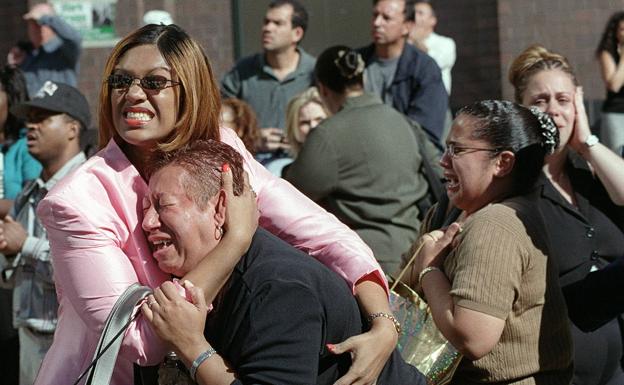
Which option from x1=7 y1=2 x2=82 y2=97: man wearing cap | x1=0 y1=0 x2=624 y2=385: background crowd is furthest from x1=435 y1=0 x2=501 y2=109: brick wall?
x1=0 y1=0 x2=624 y2=385: background crowd

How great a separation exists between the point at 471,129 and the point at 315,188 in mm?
1922

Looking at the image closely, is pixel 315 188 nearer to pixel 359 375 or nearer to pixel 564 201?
pixel 564 201

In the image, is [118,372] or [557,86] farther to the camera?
[557,86]

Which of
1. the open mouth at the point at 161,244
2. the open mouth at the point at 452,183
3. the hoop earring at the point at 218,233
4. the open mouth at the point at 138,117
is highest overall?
the open mouth at the point at 138,117

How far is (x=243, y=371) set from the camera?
3.04 meters

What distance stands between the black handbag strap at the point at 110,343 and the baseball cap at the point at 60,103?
11.0 feet

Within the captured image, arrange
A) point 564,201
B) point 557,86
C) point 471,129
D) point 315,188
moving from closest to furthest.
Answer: point 471,129 → point 564,201 → point 557,86 → point 315,188

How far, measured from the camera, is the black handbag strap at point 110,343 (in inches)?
118

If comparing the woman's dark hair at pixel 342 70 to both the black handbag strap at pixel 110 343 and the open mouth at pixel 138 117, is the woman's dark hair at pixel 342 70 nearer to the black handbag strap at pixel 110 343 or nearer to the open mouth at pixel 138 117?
the open mouth at pixel 138 117

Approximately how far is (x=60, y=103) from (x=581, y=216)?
278 centimetres

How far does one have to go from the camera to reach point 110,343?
9.85 ft

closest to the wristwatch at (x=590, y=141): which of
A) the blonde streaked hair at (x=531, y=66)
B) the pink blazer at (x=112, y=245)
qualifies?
the blonde streaked hair at (x=531, y=66)

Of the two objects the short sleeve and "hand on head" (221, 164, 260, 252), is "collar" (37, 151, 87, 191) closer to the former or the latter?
the short sleeve

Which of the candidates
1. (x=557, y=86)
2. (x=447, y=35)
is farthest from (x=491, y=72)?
(x=557, y=86)
